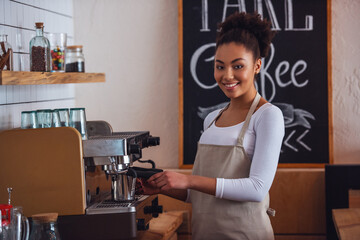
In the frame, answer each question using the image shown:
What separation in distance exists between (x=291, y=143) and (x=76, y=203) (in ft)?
5.08

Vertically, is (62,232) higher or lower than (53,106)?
lower

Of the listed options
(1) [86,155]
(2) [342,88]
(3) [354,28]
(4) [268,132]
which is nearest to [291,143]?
(2) [342,88]

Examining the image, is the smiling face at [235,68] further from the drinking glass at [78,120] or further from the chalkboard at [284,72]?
the chalkboard at [284,72]

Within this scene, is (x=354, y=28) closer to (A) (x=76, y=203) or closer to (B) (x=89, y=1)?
(B) (x=89, y=1)

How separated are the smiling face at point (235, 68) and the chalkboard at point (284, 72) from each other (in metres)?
1.14

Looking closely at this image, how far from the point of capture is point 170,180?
1.83 m

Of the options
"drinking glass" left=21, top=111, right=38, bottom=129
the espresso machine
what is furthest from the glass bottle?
the espresso machine

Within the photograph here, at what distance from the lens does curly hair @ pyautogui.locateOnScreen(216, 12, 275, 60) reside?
1896 millimetres

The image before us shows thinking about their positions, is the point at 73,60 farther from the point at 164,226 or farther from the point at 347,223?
the point at 347,223

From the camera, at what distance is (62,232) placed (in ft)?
6.09

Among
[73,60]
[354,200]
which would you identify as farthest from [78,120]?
[354,200]

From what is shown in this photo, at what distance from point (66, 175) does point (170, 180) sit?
378mm

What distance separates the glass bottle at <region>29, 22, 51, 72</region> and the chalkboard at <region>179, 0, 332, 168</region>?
0.97 m

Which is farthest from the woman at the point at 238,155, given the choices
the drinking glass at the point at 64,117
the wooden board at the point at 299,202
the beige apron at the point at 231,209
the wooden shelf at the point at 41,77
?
the wooden board at the point at 299,202
